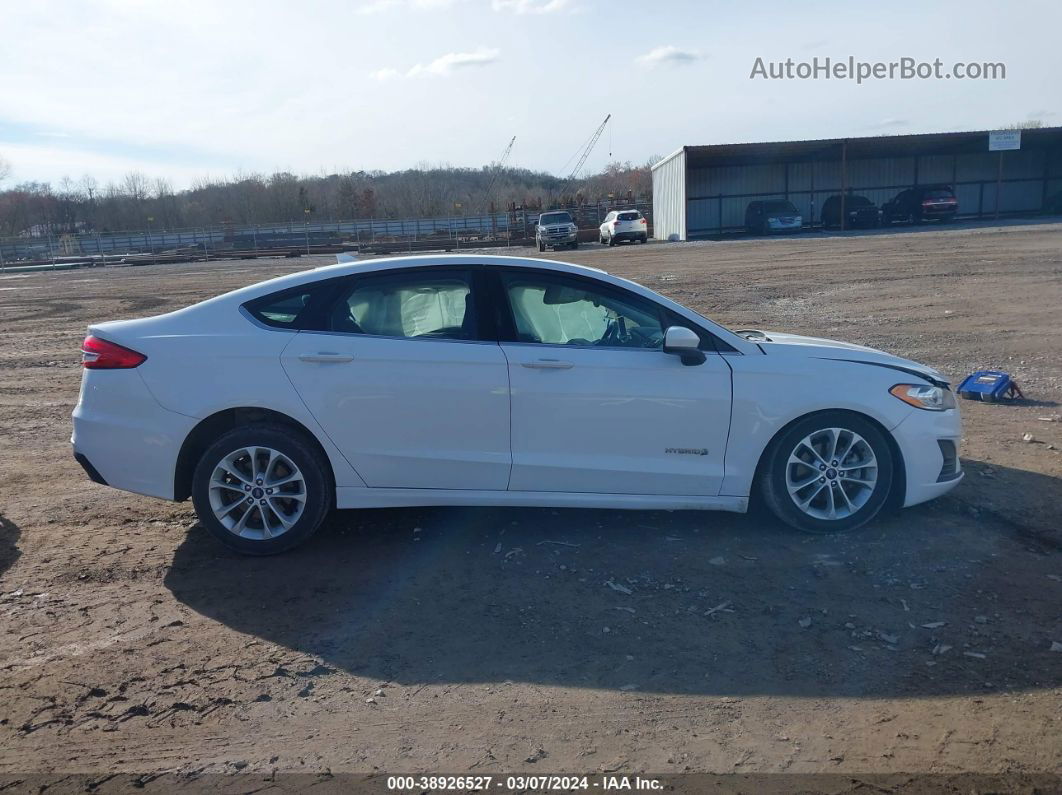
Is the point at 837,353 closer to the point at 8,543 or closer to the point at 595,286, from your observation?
the point at 595,286

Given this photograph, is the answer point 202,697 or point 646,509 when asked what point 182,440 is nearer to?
point 202,697

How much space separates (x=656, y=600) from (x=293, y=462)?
2158mm

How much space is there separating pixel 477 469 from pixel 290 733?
1.95 m

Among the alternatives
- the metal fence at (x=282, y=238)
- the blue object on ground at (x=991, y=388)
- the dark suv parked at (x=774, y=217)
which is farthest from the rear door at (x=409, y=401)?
the metal fence at (x=282, y=238)

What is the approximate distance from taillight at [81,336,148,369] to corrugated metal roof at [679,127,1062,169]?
39.2m

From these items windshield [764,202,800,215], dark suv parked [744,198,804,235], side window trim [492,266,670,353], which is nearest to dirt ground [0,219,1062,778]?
side window trim [492,266,670,353]

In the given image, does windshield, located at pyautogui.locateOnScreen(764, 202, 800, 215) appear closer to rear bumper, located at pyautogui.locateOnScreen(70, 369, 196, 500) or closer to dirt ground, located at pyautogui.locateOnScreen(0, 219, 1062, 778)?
dirt ground, located at pyautogui.locateOnScreen(0, 219, 1062, 778)

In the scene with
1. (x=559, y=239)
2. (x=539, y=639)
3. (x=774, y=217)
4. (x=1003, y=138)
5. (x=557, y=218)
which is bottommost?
(x=539, y=639)

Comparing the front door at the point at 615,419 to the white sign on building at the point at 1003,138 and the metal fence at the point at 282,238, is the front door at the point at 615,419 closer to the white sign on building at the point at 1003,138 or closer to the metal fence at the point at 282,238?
the white sign on building at the point at 1003,138

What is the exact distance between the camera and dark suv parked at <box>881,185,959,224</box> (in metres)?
41.0

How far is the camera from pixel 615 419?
4914mm

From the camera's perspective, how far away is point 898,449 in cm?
506

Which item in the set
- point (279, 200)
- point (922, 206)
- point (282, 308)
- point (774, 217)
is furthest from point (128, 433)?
point (279, 200)

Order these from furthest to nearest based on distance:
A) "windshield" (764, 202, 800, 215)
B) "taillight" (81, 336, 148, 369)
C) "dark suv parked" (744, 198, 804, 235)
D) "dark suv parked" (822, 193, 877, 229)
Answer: "dark suv parked" (822, 193, 877, 229)
"windshield" (764, 202, 800, 215)
"dark suv parked" (744, 198, 804, 235)
"taillight" (81, 336, 148, 369)
